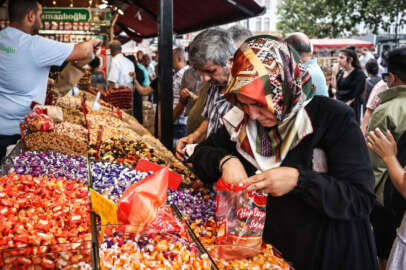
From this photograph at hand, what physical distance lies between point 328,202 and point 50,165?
1.58 m

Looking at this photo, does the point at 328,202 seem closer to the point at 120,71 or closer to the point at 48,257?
the point at 48,257

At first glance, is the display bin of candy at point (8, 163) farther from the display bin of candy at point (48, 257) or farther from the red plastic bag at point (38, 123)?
the display bin of candy at point (48, 257)

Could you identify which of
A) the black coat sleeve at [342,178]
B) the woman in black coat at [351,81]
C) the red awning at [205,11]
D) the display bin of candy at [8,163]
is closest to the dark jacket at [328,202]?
the black coat sleeve at [342,178]

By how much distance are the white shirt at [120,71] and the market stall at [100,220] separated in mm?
4528

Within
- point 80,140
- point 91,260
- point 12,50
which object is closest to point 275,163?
point 91,260

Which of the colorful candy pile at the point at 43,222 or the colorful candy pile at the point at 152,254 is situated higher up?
the colorful candy pile at the point at 43,222

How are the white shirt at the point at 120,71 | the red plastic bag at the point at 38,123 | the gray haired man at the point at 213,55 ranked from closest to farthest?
1. the gray haired man at the point at 213,55
2. the red plastic bag at the point at 38,123
3. the white shirt at the point at 120,71

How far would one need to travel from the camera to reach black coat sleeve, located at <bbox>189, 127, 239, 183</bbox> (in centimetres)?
167

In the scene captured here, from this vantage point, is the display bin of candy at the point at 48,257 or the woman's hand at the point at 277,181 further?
the woman's hand at the point at 277,181

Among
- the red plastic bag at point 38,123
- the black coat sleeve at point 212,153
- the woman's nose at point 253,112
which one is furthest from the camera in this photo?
the red plastic bag at point 38,123

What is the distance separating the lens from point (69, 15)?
7.31 m

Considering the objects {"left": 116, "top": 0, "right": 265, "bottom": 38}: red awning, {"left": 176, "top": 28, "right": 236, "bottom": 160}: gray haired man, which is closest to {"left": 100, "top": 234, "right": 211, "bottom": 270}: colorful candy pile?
{"left": 176, "top": 28, "right": 236, "bottom": 160}: gray haired man

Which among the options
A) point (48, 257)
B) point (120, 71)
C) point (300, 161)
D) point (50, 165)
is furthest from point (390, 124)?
point (120, 71)

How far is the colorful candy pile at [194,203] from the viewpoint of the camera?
6.07ft
